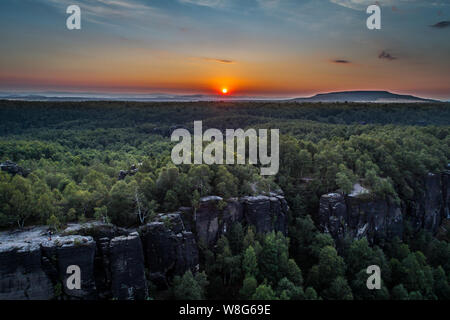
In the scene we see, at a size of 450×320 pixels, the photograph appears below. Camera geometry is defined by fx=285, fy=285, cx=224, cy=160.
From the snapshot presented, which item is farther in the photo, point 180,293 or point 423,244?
point 423,244

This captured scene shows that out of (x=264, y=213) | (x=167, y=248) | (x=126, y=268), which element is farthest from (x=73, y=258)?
(x=264, y=213)

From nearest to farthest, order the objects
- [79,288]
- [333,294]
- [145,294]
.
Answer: [79,288] < [145,294] < [333,294]

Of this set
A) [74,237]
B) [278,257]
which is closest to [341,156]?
[278,257]

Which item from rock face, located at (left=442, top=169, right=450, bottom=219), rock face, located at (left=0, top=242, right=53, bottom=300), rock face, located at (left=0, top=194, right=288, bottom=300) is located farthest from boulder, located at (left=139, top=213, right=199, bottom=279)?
rock face, located at (left=442, top=169, right=450, bottom=219)

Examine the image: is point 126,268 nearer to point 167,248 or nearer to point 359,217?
point 167,248

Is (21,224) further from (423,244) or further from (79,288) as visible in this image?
(423,244)

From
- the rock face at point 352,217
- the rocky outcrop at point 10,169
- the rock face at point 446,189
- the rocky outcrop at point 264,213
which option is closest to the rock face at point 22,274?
the rocky outcrop at point 10,169

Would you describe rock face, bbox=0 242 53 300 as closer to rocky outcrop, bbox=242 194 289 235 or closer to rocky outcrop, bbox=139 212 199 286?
rocky outcrop, bbox=139 212 199 286

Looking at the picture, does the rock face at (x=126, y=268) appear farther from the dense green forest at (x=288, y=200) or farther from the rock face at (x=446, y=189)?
the rock face at (x=446, y=189)
